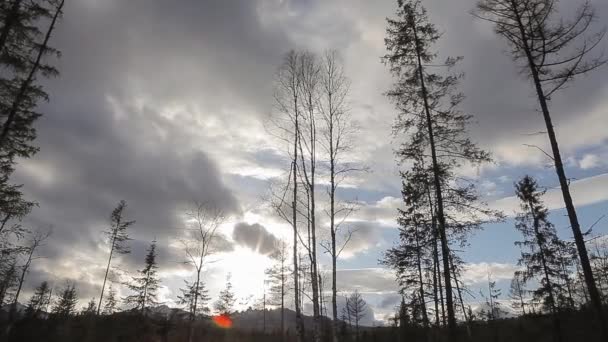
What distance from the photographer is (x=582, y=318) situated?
2445cm

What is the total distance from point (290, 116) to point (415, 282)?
1653cm

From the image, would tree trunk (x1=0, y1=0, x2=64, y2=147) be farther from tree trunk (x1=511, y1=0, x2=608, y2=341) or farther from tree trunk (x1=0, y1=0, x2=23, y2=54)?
tree trunk (x1=511, y1=0, x2=608, y2=341)

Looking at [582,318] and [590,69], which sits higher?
[590,69]

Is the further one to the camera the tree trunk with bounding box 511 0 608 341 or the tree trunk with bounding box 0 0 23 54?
the tree trunk with bounding box 0 0 23 54

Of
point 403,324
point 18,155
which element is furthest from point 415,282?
point 18,155

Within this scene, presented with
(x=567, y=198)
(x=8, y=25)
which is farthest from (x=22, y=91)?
(x=567, y=198)

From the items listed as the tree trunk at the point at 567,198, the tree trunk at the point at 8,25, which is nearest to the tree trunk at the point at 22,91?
the tree trunk at the point at 8,25

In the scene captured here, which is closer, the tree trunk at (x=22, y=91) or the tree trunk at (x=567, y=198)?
the tree trunk at (x=567, y=198)

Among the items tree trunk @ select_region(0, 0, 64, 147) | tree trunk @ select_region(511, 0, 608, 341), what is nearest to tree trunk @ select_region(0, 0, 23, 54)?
tree trunk @ select_region(0, 0, 64, 147)

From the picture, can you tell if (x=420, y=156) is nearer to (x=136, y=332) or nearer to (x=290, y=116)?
(x=290, y=116)

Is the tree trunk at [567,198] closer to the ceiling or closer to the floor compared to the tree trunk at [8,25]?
closer to the floor

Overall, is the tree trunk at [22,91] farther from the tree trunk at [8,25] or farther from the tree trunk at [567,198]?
the tree trunk at [567,198]

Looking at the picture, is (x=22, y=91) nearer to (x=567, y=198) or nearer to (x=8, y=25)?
(x=8, y=25)

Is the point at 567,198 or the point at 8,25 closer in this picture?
the point at 567,198
